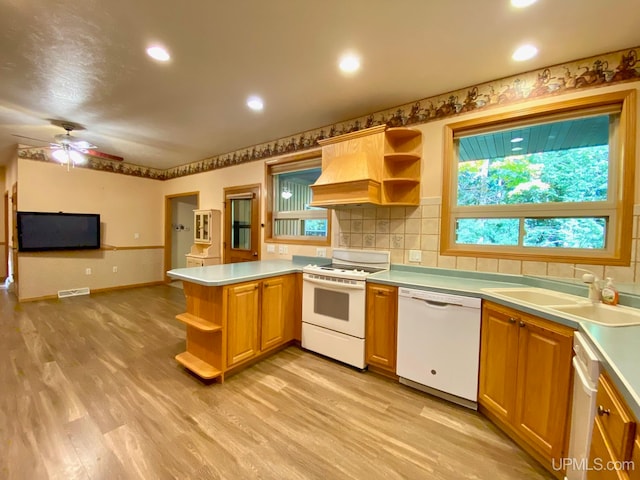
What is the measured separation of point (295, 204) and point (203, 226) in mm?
2056

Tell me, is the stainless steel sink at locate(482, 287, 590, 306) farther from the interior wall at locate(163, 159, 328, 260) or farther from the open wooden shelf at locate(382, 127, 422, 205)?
the interior wall at locate(163, 159, 328, 260)

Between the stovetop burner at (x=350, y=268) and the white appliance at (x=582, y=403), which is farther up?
the stovetop burner at (x=350, y=268)

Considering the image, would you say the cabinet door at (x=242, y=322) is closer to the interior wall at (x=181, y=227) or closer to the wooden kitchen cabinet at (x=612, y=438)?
the wooden kitchen cabinet at (x=612, y=438)

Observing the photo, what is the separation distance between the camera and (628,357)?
953 mm

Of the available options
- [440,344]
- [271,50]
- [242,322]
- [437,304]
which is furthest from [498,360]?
[271,50]

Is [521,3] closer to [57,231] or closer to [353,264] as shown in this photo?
[353,264]

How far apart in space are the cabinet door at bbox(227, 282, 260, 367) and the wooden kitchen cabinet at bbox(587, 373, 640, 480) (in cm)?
223

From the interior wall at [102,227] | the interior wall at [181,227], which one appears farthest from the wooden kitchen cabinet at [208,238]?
the interior wall at [102,227]

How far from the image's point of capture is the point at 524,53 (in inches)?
75.4

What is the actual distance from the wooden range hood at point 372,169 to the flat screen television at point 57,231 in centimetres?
480

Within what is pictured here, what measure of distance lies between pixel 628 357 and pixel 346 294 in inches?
68.9

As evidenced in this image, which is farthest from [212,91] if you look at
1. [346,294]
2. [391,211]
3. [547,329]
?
[547,329]

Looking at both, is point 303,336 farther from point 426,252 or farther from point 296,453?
point 426,252

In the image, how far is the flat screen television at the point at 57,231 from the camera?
4234mm
